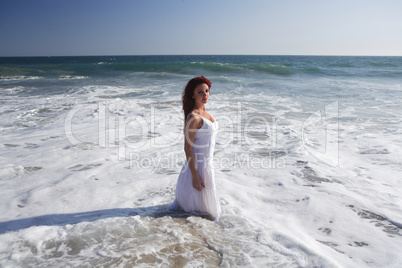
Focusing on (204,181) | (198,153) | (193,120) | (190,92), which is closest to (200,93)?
(190,92)

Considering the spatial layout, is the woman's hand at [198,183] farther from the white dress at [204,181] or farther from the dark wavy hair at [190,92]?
the dark wavy hair at [190,92]

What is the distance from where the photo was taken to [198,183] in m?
2.84

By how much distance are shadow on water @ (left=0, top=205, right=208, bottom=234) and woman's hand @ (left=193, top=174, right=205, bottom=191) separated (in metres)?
0.39

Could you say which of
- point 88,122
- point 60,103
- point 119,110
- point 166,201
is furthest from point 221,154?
point 60,103

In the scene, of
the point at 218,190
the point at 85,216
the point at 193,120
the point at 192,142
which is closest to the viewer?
the point at 193,120

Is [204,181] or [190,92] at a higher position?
[190,92]

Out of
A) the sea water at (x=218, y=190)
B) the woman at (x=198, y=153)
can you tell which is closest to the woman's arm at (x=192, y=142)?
the woman at (x=198, y=153)

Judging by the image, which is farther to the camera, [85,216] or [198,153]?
[85,216]

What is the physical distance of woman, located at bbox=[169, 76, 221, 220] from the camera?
8.63ft

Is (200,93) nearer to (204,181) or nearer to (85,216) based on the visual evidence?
(204,181)

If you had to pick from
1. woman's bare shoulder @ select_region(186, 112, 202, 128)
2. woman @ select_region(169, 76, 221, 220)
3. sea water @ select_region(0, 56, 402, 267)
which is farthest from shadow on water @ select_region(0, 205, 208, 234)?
woman's bare shoulder @ select_region(186, 112, 202, 128)

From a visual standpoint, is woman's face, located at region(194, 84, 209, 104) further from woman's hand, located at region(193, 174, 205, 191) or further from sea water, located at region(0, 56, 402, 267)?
sea water, located at region(0, 56, 402, 267)

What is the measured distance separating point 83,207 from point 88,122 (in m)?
5.09

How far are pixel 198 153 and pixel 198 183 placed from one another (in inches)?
12.7
